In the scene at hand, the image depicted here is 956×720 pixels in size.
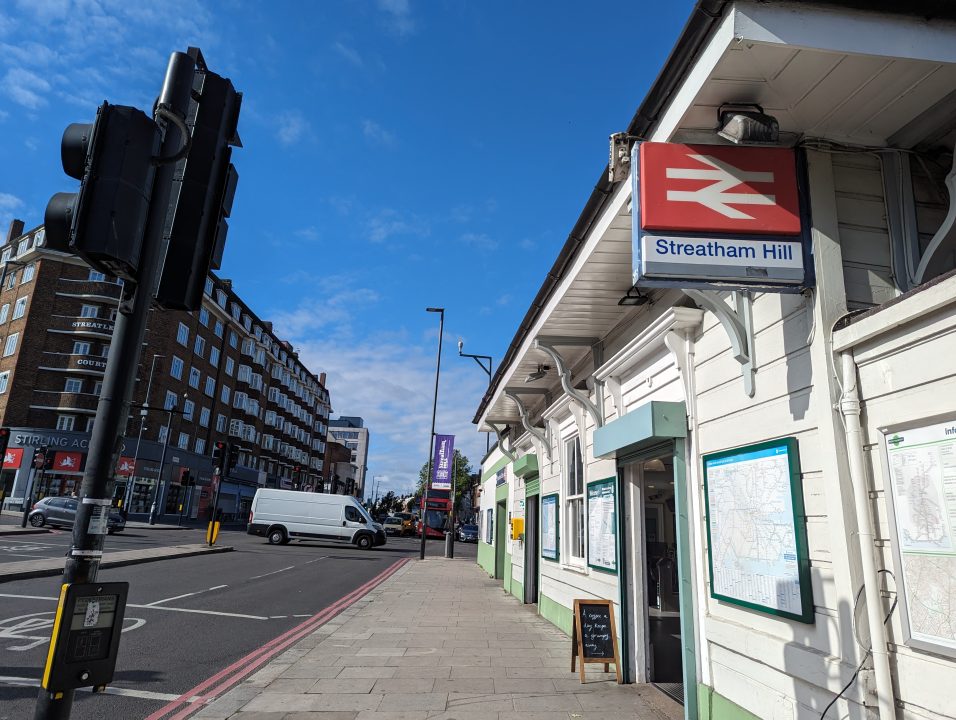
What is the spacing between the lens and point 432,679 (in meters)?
6.43

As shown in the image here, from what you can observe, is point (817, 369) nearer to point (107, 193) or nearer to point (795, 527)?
point (795, 527)

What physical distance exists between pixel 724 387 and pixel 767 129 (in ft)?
6.55

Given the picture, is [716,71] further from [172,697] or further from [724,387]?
[172,697]

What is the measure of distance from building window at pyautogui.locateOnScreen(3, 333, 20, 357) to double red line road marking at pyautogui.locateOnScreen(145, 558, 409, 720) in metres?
42.5

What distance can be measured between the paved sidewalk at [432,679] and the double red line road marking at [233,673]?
17 cm

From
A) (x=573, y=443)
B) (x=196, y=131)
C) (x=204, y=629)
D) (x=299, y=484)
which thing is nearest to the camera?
(x=196, y=131)

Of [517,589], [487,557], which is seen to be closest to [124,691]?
[517,589]

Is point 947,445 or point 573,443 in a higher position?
point 573,443

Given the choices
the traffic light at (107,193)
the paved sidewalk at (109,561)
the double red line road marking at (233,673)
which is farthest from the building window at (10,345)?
the traffic light at (107,193)

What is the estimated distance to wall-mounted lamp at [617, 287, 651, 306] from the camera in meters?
6.52

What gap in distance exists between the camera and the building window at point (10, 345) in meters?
42.0

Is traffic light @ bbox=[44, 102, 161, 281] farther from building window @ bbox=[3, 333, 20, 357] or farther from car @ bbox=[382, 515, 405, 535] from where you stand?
building window @ bbox=[3, 333, 20, 357]

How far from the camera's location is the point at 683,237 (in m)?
3.67

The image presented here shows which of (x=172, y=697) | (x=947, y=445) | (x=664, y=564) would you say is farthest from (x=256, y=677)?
(x=664, y=564)
